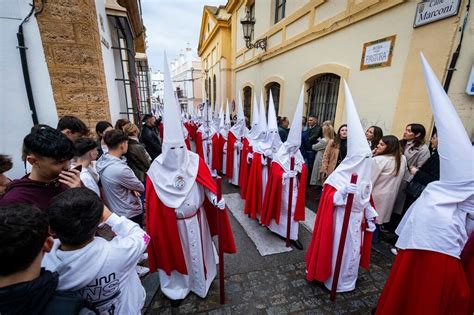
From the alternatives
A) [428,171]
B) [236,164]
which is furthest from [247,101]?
[428,171]

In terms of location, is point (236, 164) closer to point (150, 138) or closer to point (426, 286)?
point (150, 138)

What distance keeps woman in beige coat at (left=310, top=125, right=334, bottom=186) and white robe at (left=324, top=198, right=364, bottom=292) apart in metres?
2.72

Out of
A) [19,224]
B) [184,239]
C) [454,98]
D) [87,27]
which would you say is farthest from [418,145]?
[87,27]

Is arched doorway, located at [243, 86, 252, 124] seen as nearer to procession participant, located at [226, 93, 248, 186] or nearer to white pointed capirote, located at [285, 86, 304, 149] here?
procession participant, located at [226, 93, 248, 186]

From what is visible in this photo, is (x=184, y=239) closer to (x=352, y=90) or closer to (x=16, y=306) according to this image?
(x=16, y=306)

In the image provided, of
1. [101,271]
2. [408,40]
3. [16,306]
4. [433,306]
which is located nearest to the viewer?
[16,306]

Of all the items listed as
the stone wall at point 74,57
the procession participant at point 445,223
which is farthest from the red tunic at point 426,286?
the stone wall at point 74,57

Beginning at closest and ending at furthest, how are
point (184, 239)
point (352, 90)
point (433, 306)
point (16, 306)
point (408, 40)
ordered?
point (16, 306)
point (433, 306)
point (184, 239)
point (408, 40)
point (352, 90)

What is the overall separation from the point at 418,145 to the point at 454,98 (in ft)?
2.78

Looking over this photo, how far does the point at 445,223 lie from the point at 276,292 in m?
1.83

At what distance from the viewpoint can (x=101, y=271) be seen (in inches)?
48.5

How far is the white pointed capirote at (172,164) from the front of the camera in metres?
2.04

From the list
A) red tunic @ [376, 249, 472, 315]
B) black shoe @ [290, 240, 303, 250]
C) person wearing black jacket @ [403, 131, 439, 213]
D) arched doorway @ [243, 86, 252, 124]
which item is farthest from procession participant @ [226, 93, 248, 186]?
arched doorway @ [243, 86, 252, 124]

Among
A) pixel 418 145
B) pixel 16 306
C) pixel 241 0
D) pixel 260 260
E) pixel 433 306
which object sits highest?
pixel 241 0
